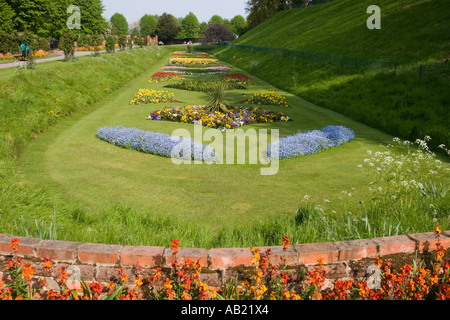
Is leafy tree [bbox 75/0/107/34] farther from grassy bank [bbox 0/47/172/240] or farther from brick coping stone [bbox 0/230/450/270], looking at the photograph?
brick coping stone [bbox 0/230/450/270]

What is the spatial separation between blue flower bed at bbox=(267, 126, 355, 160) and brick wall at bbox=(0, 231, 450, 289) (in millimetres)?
5172

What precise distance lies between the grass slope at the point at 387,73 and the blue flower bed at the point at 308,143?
8.30ft

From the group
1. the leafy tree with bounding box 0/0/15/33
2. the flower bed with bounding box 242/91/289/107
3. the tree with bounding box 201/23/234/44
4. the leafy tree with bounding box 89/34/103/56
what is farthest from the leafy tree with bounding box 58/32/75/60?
the tree with bounding box 201/23/234/44

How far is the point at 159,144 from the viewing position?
8.55m

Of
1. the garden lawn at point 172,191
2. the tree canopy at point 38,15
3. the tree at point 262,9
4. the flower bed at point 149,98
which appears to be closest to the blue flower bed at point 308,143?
the garden lawn at point 172,191

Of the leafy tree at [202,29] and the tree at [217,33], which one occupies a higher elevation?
the leafy tree at [202,29]

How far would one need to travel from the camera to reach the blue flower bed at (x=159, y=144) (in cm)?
820

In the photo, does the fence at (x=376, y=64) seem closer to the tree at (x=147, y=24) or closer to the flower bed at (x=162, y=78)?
the flower bed at (x=162, y=78)

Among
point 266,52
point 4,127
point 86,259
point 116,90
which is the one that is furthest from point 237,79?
point 86,259

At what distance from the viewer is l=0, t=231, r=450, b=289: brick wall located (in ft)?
10.0

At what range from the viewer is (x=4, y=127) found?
29.1 ft

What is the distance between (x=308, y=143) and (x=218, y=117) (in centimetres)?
399
